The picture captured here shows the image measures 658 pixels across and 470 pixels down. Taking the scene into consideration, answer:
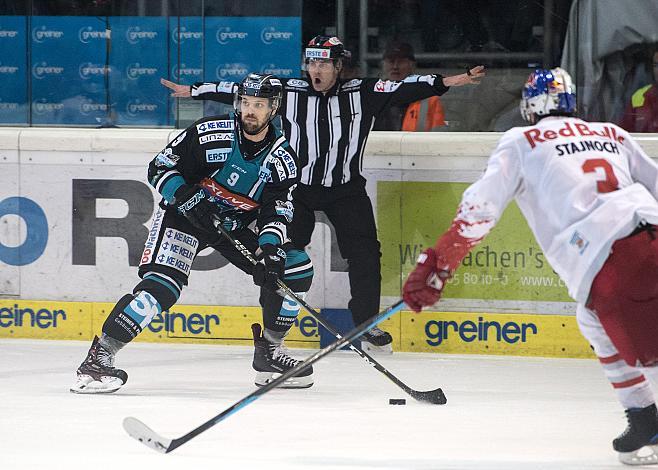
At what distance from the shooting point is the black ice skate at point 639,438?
3.88 meters

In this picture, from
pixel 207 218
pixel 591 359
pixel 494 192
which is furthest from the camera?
pixel 591 359

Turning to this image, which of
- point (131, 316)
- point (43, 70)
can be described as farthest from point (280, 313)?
point (43, 70)

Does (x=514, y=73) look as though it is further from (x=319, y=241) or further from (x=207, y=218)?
(x=207, y=218)

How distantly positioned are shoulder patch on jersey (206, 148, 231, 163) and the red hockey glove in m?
1.67

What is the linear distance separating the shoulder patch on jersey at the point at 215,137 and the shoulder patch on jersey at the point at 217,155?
0.13 ft

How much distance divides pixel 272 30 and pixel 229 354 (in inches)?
62.7

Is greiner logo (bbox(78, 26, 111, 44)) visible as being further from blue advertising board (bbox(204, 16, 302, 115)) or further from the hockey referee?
the hockey referee

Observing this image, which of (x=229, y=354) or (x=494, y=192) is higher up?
(x=494, y=192)

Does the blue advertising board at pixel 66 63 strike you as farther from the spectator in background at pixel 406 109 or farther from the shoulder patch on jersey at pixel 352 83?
the spectator in background at pixel 406 109

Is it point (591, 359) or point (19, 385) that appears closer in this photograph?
point (19, 385)

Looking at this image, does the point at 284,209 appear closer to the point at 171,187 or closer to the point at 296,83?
the point at 171,187

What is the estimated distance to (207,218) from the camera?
5.19 meters

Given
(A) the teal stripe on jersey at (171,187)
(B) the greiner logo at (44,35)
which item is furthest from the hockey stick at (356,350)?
(B) the greiner logo at (44,35)

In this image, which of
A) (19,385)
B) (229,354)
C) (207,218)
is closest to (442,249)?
(207,218)
